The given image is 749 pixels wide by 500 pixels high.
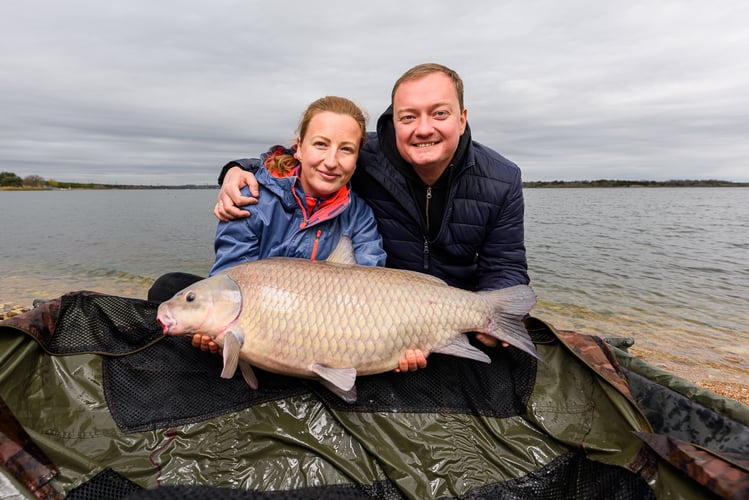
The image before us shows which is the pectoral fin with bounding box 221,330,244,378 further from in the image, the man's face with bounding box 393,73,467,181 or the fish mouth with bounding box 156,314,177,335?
the man's face with bounding box 393,73,467,181

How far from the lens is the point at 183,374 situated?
82.0 inches

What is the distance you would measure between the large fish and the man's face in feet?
2.66

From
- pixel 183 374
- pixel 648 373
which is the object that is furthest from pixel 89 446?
pixel 648 373

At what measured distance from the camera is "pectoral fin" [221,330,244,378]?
1.77 meters

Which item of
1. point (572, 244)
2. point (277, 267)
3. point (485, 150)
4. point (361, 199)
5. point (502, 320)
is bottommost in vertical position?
point (572, 244)

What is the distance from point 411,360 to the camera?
6.68 feet

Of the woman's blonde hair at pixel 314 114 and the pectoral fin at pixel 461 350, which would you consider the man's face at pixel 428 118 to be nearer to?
the woman's blonde hair at pixel 314 114

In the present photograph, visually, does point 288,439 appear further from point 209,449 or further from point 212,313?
point 212,313

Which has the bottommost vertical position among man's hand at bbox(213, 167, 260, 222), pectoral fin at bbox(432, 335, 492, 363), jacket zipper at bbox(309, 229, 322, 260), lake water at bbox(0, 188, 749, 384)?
lake water at bbox(0, 188, 749, 384)

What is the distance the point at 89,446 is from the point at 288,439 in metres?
0.85

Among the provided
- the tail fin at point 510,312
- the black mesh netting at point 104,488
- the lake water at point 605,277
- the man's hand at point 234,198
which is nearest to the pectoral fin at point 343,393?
the tail fin at point 510,312

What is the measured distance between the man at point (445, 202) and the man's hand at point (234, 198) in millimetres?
14

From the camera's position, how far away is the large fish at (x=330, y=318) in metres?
1.89

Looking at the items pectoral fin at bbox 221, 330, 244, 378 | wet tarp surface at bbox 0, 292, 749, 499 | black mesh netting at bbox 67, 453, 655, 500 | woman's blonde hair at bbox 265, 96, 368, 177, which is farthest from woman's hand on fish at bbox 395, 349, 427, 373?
woman's blonde hair at bbox 265, 96, 368, 177
